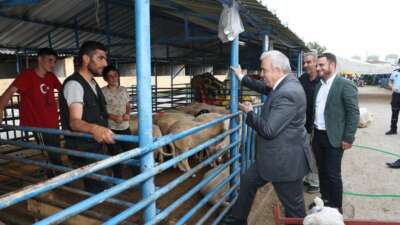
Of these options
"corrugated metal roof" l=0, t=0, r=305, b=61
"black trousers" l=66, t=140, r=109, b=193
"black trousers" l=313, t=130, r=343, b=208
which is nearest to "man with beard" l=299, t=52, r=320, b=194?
"black trousers" l=313, t=130, r=343, b=208

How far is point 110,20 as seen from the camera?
285 inches

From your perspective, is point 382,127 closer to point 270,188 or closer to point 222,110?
point 222,110

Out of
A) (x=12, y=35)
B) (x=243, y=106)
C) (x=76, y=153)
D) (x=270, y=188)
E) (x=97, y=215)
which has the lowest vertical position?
(x=270, y=188)

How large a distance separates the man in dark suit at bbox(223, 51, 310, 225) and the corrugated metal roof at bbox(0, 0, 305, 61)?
143 cm

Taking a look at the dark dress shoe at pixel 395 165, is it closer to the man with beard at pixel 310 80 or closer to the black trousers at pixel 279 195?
the man with beard at pixel 310 80

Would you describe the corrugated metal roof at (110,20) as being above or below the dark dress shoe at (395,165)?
above

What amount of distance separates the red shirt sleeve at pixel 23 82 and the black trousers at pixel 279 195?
2.55m

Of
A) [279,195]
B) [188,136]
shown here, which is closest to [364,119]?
[188,136]

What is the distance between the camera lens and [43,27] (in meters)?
6.88

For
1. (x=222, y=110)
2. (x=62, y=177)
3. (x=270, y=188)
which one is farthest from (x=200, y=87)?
(x=62, y=177)

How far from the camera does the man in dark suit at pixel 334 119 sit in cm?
327

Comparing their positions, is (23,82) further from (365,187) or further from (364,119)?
(364,119)

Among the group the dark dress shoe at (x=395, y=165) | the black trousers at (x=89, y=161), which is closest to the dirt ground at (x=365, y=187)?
the dark dress shoe at (x=395, y=165)

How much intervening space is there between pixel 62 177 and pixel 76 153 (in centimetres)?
103
